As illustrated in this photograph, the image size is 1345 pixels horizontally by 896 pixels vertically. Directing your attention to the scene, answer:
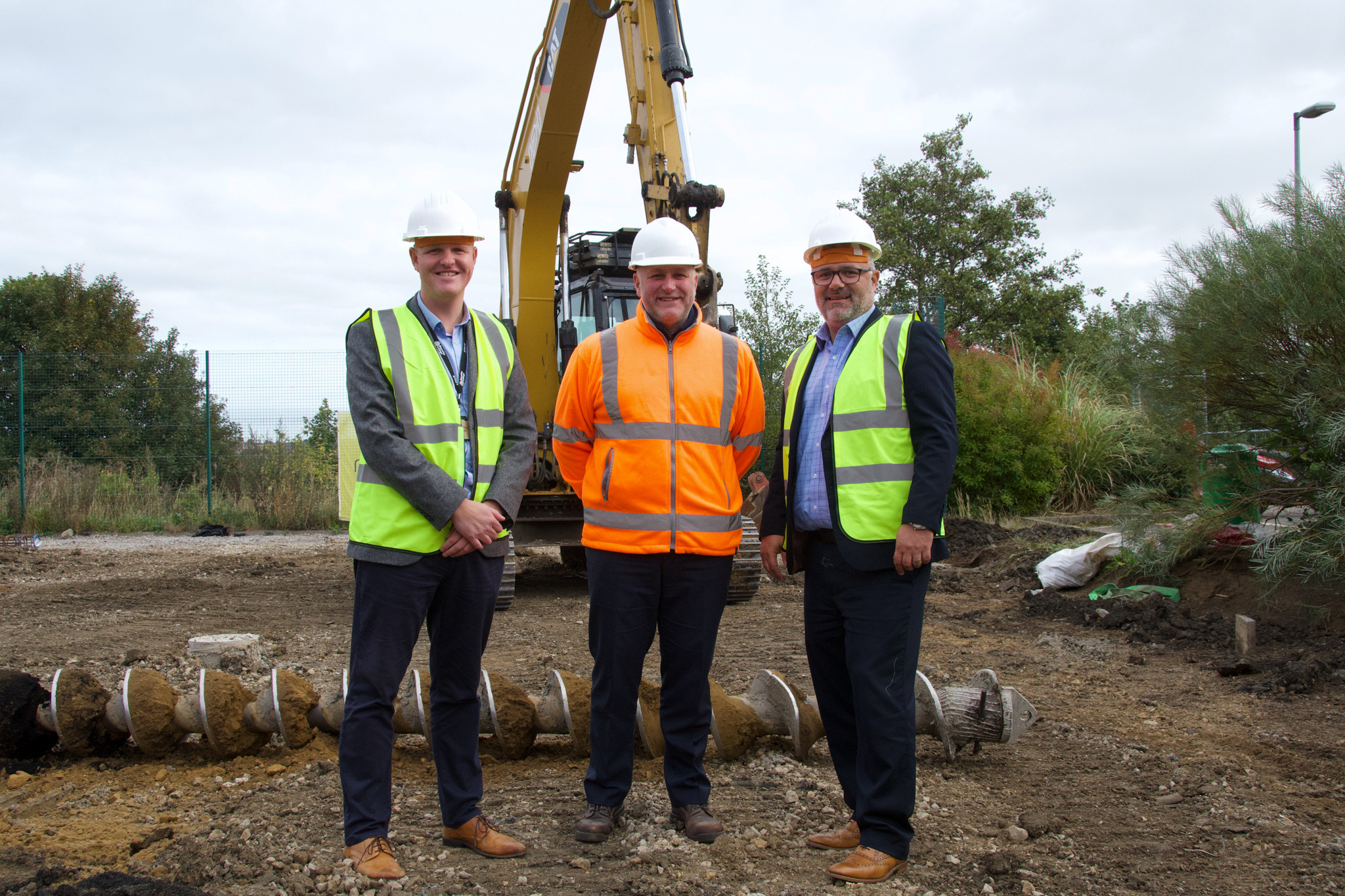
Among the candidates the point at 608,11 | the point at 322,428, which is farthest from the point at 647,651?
the point at 322,428

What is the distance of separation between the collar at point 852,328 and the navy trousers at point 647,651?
0.86 m

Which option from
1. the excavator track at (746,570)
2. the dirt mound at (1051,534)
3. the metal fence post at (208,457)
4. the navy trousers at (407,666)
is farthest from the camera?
the metal fence post at (208,457)

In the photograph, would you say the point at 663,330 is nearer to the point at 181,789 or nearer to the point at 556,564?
the point at 181,789

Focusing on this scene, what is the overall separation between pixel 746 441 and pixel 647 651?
840 mm

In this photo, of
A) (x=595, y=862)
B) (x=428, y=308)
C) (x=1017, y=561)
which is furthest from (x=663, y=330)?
(x=1017, y=561)

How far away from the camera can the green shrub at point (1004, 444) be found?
1133cm

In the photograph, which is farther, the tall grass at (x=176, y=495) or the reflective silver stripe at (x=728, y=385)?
the tall grass at (x=176, y=495)

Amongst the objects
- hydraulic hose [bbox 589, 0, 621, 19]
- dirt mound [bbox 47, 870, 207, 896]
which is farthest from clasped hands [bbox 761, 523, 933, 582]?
hydraulic hose [bbox 589, 0, 621, 19]

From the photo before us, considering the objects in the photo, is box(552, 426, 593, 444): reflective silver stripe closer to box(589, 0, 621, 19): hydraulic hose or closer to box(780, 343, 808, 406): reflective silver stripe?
box(780, 343, 808, 406): reflective silver stripe

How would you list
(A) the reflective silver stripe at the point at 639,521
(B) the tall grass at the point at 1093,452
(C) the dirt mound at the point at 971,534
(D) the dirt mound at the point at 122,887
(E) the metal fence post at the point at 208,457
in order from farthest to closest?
(E) the metal fence post at the point at 208,457 < (B) the tall grass at the point at 1093,452 < (C) the dirt mound at the point at 971,534 < (A) the reflective silver stripe at the point at 639,521 < (D) the dirt mound at the point at 122,887

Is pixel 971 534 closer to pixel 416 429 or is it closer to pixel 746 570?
pixel 746 570

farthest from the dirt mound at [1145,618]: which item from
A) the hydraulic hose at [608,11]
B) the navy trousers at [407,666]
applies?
the hydraulic hose at [608,11]

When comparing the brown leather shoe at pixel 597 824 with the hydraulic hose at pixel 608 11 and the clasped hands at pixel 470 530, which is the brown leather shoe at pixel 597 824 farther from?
the hydraulic hose at pixel 608 11

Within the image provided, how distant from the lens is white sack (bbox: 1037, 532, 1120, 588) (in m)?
7.83
